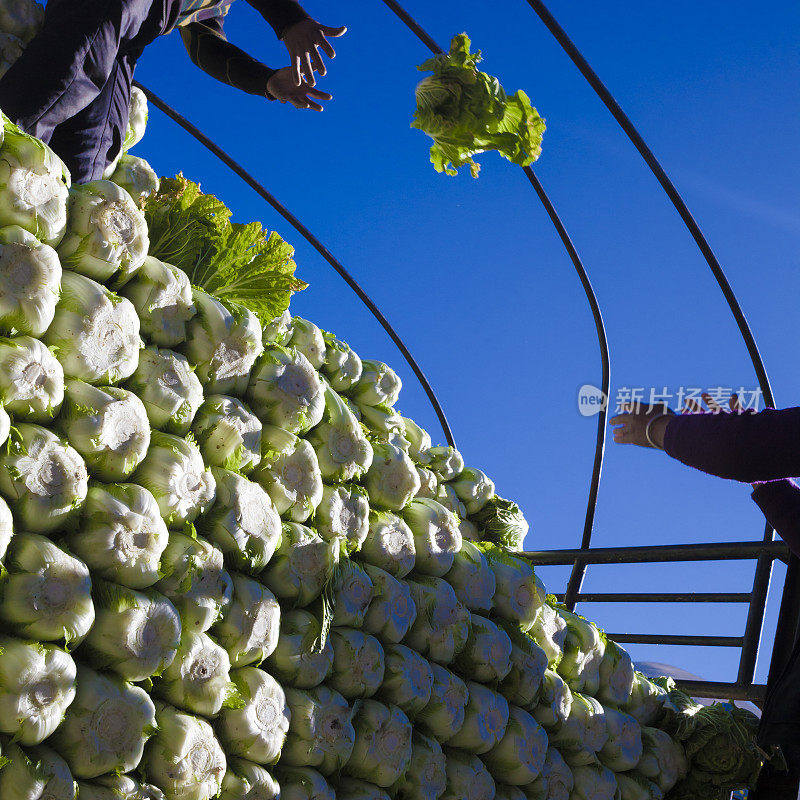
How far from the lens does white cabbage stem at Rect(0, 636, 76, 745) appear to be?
1141 mm

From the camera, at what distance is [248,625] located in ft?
4.83

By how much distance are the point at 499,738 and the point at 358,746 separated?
17.7 inches

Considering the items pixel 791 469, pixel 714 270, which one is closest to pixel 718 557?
pixel 791 469

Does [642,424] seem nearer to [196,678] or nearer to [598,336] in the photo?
[196,678]

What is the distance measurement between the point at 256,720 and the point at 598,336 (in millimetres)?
3127

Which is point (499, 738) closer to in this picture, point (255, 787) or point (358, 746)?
point (358, 746)

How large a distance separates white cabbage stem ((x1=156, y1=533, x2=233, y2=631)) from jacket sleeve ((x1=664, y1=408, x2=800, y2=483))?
1290 mm

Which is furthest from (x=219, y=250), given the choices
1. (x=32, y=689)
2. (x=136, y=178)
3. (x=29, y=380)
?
(x=32, y=689)

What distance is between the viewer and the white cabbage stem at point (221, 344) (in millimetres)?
1562

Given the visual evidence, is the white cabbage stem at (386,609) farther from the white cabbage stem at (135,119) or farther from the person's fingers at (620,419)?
the white cabbage stem at (135,119)

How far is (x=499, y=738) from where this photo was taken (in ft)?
6.33

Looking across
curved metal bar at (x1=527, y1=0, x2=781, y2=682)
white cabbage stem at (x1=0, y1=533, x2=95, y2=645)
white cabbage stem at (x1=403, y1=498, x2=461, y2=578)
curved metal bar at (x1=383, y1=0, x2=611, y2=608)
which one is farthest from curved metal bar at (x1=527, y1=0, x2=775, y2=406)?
white cabbage stem at (x1=0, y1=533, x2=95, y2=645)

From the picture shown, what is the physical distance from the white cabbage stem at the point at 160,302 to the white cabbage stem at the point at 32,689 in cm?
60

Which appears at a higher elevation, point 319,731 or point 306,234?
point 306,234
